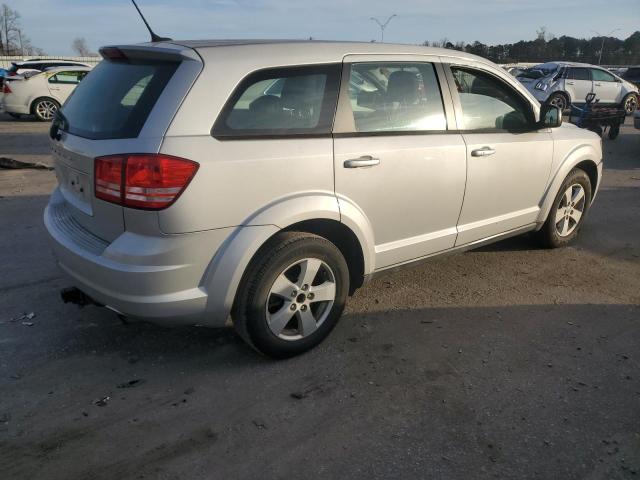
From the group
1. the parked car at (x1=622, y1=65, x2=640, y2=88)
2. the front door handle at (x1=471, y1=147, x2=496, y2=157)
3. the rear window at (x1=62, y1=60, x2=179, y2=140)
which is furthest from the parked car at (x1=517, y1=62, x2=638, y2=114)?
the rear window at (x1=62, y1=60, x2=179, y2=140)

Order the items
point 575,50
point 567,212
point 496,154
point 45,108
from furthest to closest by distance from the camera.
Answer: point 575,50, point 45,108, point 567,212, point 496,154

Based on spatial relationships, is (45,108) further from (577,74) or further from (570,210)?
(577,74)

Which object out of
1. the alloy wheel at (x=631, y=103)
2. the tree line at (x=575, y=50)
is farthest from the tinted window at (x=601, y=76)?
the tree line at (x=575, y=50)

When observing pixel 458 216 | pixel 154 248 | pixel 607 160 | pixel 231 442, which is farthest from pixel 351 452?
pixel 607 160

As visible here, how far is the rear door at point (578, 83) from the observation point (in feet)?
58.1

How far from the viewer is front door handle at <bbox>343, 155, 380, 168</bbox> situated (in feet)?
10.4

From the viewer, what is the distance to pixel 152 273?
2.64 meters

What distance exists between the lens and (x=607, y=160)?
10930 mm

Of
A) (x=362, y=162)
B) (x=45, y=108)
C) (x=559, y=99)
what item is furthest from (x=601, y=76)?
(x=362, y=162)

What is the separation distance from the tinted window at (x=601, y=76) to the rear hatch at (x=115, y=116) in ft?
60.7

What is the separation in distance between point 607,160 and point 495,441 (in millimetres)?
10088

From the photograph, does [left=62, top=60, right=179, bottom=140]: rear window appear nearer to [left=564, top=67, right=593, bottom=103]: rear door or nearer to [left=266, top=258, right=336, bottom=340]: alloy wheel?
[left=266, top=258, right=336, bottom=340]: alloy wheel

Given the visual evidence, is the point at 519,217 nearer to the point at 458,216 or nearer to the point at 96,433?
the point at 458,216

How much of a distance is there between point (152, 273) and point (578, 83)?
60.7 feet
